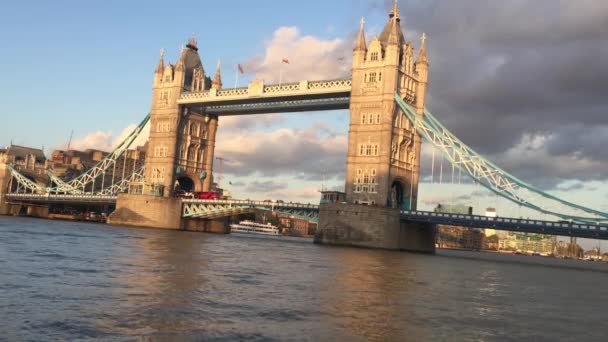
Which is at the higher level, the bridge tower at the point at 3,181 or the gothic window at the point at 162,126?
the gothic window at the point at 162,126

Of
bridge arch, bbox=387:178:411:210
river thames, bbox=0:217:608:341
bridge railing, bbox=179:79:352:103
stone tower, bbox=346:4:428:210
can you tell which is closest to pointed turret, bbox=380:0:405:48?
stone tower, bbox=346:4:428:210

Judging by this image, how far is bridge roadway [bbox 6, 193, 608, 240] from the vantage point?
69.2m

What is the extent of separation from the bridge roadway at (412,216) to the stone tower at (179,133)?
790 cm

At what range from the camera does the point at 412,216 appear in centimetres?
7762

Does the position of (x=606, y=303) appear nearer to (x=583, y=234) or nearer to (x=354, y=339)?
(x=354, y=339)

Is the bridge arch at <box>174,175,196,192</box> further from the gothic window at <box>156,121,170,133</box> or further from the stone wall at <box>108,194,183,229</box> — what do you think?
the gothic window at <box>156,121,170,133</box>

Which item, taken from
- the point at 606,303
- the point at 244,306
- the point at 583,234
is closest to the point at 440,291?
the point at 606,303

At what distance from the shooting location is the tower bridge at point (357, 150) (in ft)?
250

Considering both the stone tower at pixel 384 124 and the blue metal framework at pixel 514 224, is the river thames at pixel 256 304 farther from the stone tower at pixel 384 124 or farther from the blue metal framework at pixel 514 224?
the stone tower at pixel 384 124

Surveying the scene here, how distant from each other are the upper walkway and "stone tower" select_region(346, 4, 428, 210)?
421 centimetres

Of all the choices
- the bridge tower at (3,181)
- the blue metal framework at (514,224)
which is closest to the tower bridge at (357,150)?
the blue metal framework at (514,224)

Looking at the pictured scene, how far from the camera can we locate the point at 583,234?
68.9m

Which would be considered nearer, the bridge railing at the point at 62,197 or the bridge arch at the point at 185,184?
the bridge arch at the point at 185,184

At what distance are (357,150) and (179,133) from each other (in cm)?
3596
